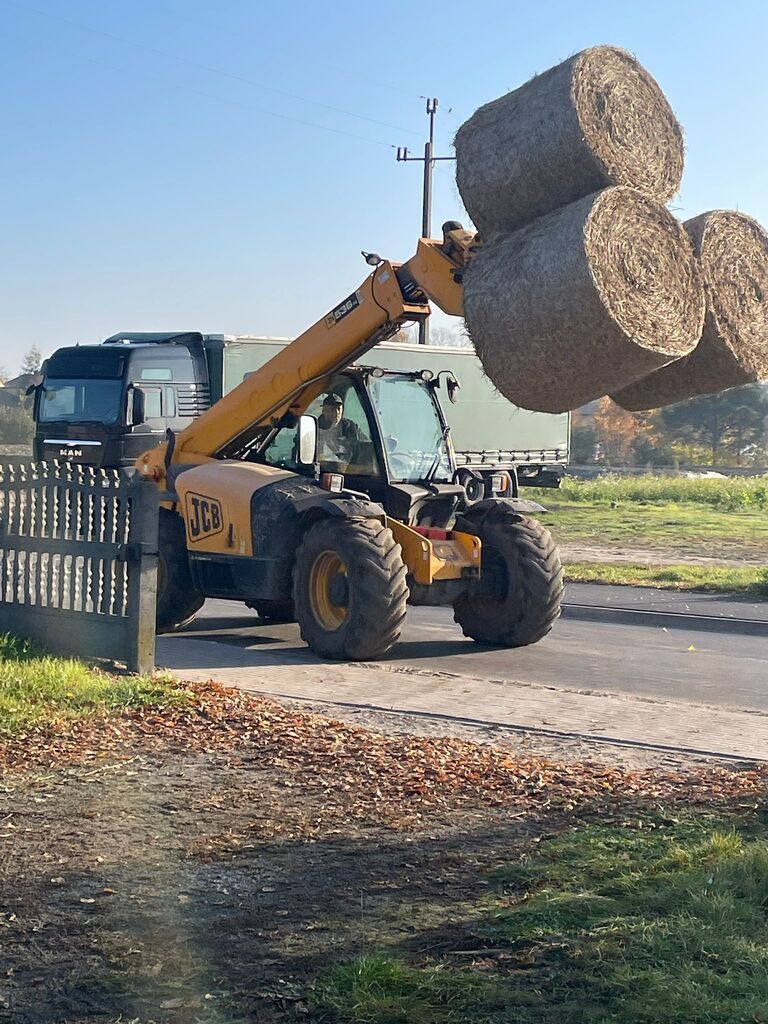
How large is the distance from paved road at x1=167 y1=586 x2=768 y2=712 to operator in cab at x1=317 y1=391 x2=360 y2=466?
1.77 m

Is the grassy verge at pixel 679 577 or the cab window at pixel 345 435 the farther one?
the grassy verge at pixel 679 577

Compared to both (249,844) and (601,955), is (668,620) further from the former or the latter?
(601,955)

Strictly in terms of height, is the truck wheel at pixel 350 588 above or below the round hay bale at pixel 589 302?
below

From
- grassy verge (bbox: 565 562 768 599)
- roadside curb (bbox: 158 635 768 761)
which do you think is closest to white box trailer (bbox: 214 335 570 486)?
grassy verge (bbox: 565 562 768 599)

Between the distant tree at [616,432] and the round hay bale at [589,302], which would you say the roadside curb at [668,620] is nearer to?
the round hay bale at [589,302]

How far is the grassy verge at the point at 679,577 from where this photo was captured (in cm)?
1753

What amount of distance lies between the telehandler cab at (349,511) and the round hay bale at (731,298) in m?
2.83

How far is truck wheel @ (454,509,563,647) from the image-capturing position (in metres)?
12.7

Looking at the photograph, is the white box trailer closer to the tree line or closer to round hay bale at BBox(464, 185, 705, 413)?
round hay bale at BBox(464, 185, 705, 413)

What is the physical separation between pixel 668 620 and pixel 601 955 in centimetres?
1112

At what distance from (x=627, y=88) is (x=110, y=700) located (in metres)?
5.12

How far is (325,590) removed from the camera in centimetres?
1216

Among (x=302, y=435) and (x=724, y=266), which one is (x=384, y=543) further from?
(x=724, y=266)

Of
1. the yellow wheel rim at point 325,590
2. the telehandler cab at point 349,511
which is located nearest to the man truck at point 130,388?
the telehandler cab at point 349,511
